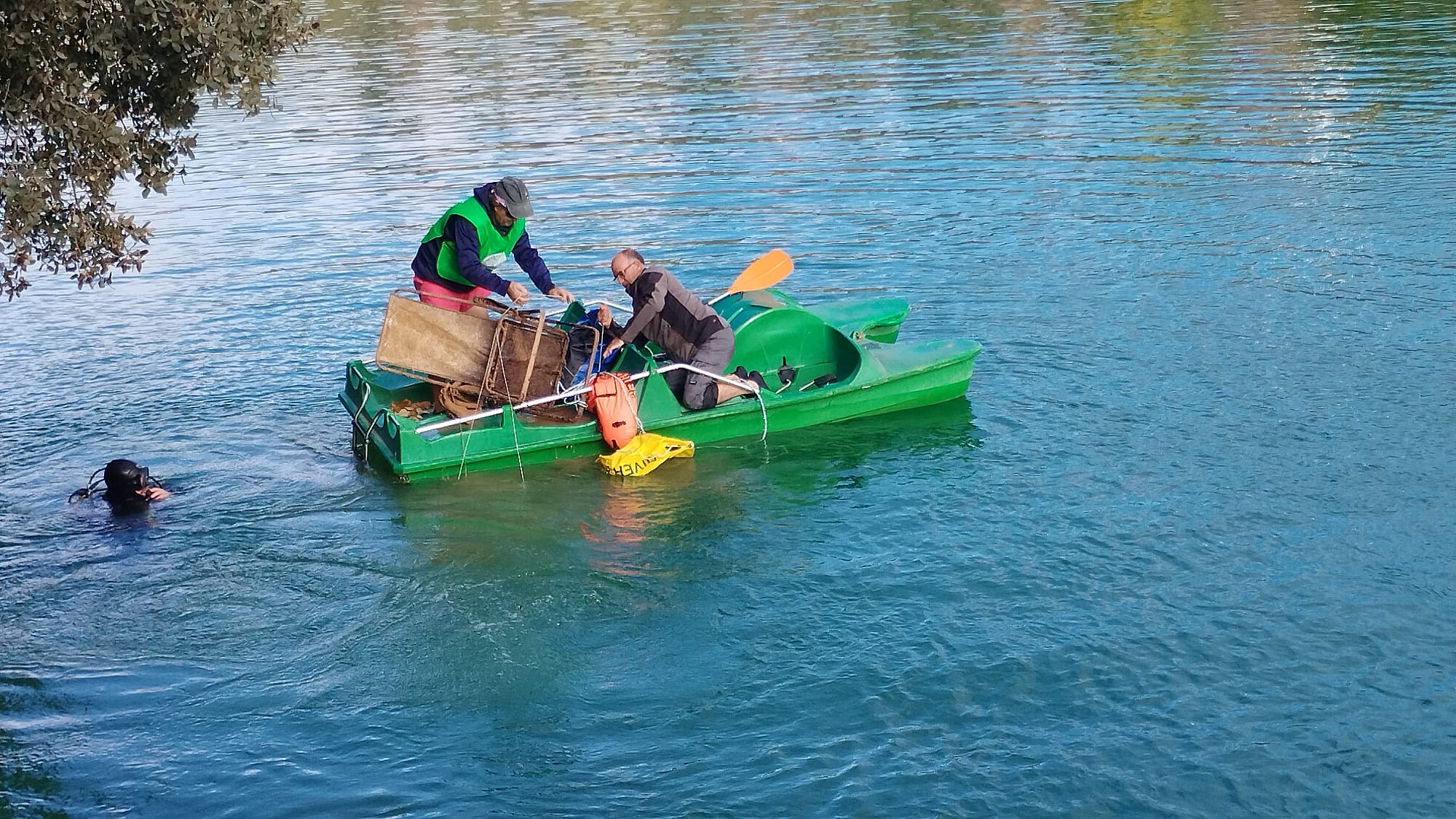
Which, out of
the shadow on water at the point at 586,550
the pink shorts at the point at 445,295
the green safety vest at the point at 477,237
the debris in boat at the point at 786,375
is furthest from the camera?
the debris in boat at the point at 786,375

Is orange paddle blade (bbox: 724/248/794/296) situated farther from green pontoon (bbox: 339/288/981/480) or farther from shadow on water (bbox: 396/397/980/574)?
shadow on water (bbox: 396/397/980/574)

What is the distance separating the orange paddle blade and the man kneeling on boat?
105 cm

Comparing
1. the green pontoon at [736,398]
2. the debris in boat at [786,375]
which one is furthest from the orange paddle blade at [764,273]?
the debris in boat at [786,375]

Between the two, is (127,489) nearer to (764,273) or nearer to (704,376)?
(704,376)

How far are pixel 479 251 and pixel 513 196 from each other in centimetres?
67

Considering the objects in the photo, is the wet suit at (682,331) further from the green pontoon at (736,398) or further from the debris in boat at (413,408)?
the debris in boat at (413,408)

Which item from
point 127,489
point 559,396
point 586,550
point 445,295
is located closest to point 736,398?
point 559,396

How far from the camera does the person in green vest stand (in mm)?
13500

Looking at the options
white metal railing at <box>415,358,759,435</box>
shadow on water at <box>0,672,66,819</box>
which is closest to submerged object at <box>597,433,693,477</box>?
white metal railing at <box>415,358,759,435</box>

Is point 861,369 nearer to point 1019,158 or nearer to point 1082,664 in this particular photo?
point 1082,664

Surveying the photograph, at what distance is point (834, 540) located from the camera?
11.9 m

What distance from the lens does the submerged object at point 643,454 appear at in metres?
13.1

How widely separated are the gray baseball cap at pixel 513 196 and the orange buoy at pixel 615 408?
5.89 ft

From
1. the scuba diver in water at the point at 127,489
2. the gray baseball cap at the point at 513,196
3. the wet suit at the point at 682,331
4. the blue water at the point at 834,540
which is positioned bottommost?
the blue water at the point at 834,540
